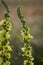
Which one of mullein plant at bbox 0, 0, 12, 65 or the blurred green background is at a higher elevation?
the blurred green background

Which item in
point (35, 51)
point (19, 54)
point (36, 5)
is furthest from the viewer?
point (36, 5)

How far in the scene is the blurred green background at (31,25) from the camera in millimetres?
1510

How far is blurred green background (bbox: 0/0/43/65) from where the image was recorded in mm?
1510

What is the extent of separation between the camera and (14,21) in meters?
1.61

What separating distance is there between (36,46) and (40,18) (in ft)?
0.77

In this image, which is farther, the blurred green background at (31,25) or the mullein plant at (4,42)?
the blurred green background at (31,25)

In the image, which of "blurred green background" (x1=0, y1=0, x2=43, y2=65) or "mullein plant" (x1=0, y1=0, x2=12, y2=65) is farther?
"blurred green background" (x1=0, y1=0, x2=43, y2=65)

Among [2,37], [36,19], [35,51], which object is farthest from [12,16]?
[2,37]

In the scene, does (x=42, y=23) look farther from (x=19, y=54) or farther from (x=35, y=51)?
(x=19, y=54)

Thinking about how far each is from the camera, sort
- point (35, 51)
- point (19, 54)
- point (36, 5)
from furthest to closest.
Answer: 1. point (36, 5)
2. point (35, 51)
3. point (19, 54)

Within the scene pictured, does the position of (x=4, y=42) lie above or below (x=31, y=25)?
below

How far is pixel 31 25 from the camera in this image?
1.63 metres

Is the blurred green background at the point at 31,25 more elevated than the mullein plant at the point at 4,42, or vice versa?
the blurred green background at the point at 31,25

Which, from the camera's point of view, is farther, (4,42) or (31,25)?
(31,25)
